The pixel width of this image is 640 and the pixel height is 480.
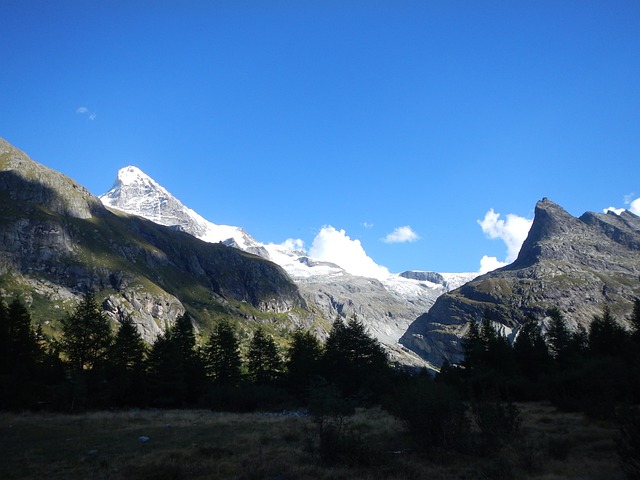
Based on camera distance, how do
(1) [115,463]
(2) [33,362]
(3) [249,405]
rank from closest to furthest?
(1) [115,463]
(2) [33,362]
(3) [249,405]

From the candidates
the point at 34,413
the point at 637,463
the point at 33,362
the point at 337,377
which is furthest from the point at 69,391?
the point at 637,463

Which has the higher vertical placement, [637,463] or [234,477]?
[637,463]

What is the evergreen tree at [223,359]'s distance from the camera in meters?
65.5

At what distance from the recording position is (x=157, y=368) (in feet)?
186

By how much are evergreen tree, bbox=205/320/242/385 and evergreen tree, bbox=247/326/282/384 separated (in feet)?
11.6

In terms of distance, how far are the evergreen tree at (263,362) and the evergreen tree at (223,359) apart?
11.6 feet

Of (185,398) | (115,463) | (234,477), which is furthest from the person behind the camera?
(185,398)

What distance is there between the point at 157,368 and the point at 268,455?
1688 inches

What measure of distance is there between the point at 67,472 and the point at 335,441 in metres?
11.8

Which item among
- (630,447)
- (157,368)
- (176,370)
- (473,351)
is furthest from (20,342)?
(473,351)

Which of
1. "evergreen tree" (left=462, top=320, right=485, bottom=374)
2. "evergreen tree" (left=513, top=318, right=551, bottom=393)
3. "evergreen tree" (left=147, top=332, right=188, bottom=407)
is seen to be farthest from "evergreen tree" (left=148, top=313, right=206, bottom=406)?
"evergreen tree" (left=513, top=318, right=551, bottom=393)

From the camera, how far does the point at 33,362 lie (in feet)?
156

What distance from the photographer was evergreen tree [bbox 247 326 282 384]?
69.7 m

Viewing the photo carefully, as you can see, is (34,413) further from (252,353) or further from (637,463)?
(637,463)
